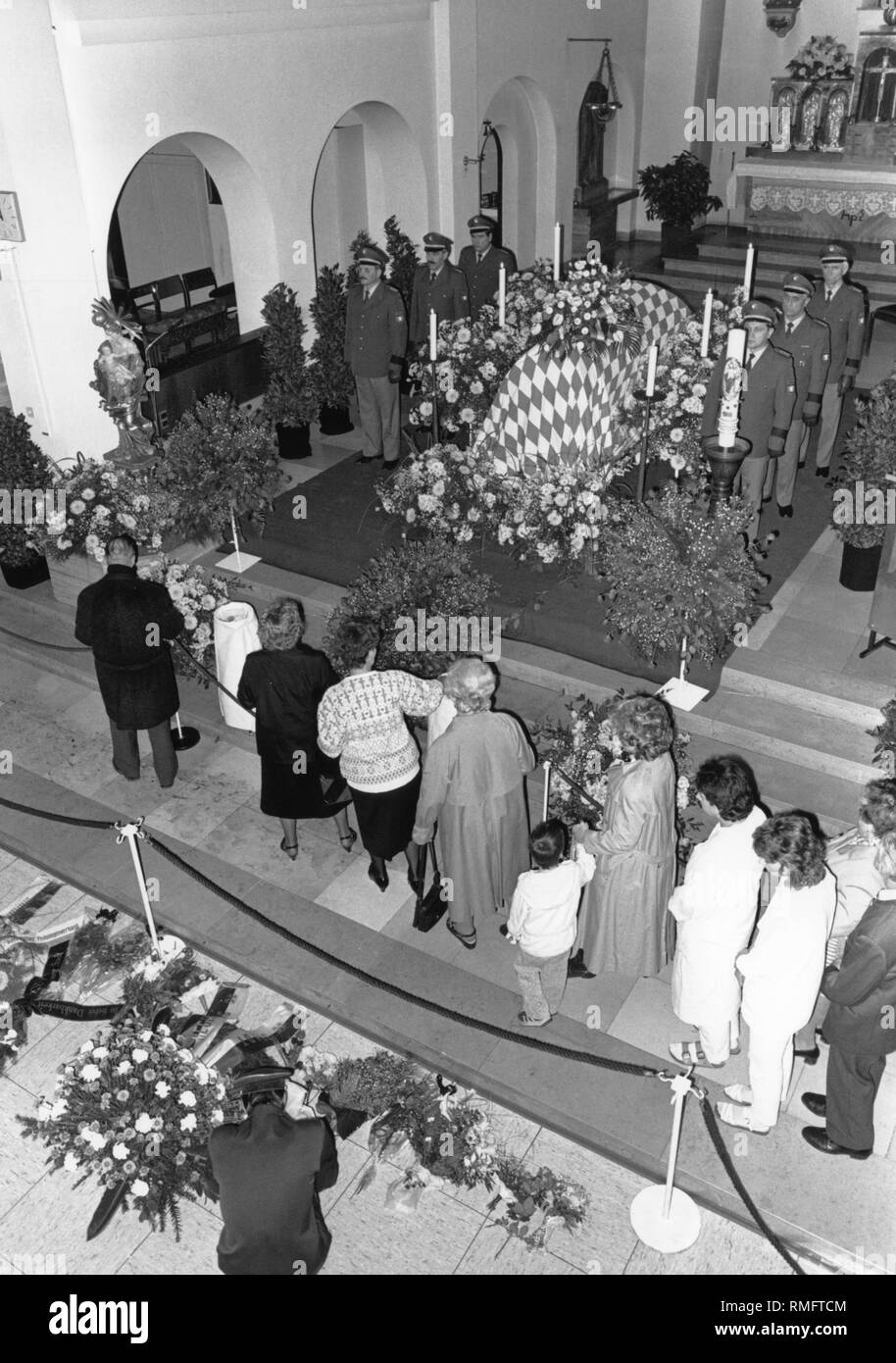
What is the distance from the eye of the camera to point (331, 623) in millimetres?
6867

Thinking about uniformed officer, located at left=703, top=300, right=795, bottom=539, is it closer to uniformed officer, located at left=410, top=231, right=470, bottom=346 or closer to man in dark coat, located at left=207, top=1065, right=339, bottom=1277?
uniformed officer, located at left=410, top=231, right=470, bottom=346

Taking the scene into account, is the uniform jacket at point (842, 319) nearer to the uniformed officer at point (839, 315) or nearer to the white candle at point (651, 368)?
the uniformed officer at point (839, 315)

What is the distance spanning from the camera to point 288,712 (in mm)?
5637

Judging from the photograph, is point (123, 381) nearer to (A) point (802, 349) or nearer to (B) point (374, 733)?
(B) point (374, 733)

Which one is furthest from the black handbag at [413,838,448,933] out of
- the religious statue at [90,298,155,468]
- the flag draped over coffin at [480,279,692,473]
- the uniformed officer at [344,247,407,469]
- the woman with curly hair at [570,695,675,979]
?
the uniformed officer at [344,247,407,469]

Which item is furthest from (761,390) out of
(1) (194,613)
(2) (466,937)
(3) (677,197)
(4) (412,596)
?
(3) (677,197)

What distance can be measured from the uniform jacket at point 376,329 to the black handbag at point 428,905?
5.09 metres

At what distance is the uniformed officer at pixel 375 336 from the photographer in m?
9.19

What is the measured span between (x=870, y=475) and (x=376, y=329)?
4349 mm

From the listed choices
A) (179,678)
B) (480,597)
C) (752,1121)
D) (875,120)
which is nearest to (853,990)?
(752,1121)

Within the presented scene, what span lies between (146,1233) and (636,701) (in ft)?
9.98

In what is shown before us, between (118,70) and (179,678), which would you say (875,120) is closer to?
(118,70)

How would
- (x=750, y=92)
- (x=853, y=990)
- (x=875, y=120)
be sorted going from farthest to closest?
(x=750, y=92), (x=875, y=120), (x=853, y=990)

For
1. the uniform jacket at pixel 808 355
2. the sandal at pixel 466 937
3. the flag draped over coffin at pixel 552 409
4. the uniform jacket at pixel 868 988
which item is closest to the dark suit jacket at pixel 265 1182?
the sandal at pixel 466 937
